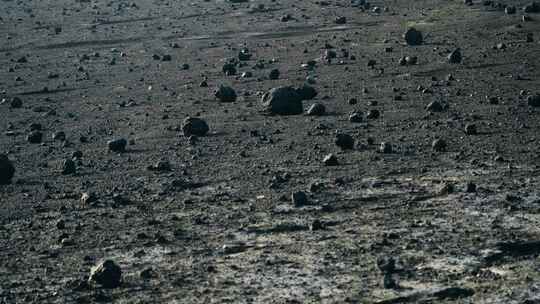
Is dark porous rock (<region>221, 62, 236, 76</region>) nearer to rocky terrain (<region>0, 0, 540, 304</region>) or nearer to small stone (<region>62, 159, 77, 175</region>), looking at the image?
rocky terrain (<region>0, 0, 540, 304</region>)

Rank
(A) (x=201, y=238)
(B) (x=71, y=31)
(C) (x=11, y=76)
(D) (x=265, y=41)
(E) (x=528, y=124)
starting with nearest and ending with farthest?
(A) (x=201, y=238) < (E) (x=528, y=124) < (C) (x=11, y=76) < (D) (x=265, y=41) < (B) (x=71, y=31)

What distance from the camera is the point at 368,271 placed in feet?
28.5

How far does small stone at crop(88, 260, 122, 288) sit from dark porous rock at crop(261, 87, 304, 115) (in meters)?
8.57

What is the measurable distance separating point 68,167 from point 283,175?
10.6 ft

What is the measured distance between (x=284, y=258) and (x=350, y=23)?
2461 cm

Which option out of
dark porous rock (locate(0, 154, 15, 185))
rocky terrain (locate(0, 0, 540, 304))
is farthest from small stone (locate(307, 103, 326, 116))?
dark porous rock (locate(0, 154, 15, 185))

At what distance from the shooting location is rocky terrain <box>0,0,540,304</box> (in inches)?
345

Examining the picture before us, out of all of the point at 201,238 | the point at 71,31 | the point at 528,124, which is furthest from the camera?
the point at 71,31

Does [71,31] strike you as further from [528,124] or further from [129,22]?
[528,124]

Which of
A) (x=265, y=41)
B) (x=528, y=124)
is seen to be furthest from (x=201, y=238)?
(x=265, y=41)

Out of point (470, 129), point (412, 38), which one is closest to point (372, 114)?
point (470, 129)

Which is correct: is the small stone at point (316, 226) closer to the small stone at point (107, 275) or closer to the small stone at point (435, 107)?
the small stone at point (107, 275)

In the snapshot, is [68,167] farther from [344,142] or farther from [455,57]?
[455,57]

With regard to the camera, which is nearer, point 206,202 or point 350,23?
point 206,202
